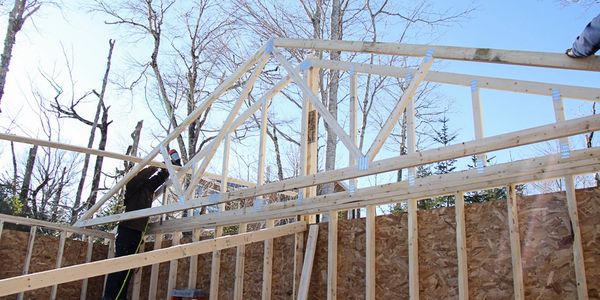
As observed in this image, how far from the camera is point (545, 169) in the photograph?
168 inches

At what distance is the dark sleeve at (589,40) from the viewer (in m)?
2.75

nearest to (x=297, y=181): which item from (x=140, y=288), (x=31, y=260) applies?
(x=140, y=288)

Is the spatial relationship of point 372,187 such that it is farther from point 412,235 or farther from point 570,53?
point 570,53

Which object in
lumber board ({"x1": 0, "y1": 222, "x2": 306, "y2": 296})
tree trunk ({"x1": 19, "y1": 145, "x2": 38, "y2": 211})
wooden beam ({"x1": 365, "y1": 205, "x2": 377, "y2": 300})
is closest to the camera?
lumber board ({"x1": 0, "y1": 222, "x2": 306, "y2": 296})

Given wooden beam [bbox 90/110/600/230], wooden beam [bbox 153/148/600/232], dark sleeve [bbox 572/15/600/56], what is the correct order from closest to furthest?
dark sleeve [bbox 572/15/600/56] < wooden beam [bbox 90/110/600/230] < wooden beam [bbox 153/148/600/232]

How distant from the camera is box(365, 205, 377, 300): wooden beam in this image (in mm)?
5141

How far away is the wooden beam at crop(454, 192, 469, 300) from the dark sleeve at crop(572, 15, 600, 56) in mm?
2023

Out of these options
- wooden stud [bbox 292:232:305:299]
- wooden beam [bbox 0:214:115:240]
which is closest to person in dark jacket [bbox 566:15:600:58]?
wooden stud [bbox 292:232:305:299]

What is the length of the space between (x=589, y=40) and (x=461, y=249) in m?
2.35

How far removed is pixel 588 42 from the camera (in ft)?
9.50

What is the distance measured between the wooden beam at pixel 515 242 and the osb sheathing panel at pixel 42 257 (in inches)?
252

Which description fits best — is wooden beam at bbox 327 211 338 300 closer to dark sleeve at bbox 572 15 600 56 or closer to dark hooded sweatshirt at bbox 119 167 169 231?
dark hooded sweatshirt at bbox 119 167 169 231

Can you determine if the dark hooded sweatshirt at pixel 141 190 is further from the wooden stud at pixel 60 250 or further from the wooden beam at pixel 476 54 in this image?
the wooden beam at pixel 476 54

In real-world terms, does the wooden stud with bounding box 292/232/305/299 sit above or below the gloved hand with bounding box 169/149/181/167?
below
